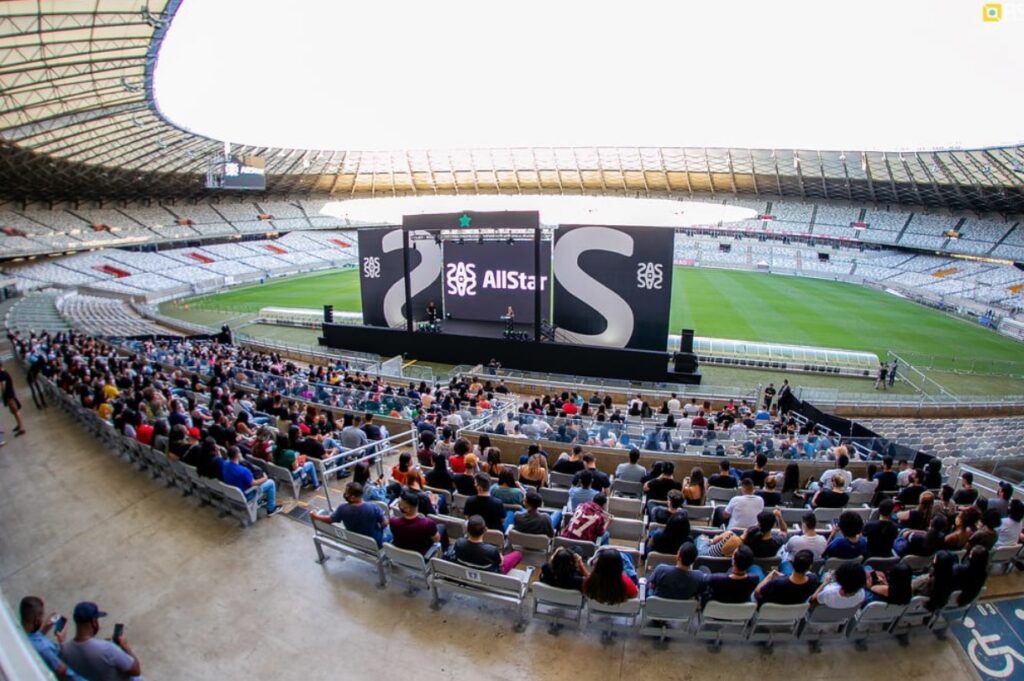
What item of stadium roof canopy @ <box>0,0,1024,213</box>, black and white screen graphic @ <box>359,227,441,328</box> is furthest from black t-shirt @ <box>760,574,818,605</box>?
stadium roof canopy @ <box>0,0,1024,213</box>

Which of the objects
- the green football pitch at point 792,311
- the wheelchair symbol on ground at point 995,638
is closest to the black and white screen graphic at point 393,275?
the green football pitch at point 792,311

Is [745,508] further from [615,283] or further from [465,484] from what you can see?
[615,283]

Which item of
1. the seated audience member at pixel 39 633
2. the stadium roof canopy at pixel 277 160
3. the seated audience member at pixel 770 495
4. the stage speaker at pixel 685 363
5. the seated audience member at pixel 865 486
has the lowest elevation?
the stage speaker at pixel 685 363

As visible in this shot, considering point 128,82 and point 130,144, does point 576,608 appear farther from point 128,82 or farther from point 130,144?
point 130,144

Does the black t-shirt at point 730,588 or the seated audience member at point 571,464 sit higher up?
the black t-shirt at point 730,588

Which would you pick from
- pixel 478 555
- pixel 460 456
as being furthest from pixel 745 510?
pixel 460 456

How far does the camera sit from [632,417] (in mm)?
12156

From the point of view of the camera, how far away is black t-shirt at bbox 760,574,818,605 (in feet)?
14.6

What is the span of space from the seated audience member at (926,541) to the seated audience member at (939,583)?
25.6 inches

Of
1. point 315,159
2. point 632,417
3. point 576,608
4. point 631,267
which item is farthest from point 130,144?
A: point 576,608

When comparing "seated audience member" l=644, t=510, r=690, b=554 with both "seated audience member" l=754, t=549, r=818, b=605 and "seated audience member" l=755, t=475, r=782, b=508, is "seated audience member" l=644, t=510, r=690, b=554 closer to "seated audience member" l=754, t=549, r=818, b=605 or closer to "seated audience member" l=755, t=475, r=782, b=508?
"seated audience member" l=754, t=549, r=818, b=605

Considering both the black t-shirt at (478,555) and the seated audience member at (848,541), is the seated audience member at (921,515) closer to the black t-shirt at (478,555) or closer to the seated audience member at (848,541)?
the seated audience member at (848,541)

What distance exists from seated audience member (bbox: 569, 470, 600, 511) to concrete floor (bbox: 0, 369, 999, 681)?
1.67m

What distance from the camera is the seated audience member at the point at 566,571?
454 centimetres
